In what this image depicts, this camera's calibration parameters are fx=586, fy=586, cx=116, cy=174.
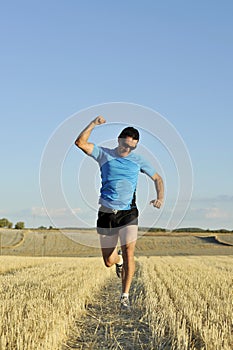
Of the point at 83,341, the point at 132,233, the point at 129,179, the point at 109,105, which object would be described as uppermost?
the point at 109,105

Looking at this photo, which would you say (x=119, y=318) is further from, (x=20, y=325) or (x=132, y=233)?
(x=20, y=325)

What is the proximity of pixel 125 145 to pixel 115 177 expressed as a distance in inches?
17.8

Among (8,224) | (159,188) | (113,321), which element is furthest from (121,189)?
(8,224)

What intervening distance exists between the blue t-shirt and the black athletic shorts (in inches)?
3.1

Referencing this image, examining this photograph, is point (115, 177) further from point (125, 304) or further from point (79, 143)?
point (125, 304)

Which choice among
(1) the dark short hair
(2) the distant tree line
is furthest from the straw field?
(2) the distant tree line

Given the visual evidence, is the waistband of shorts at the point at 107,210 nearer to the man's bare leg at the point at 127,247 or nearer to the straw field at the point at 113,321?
the man's bare leg at the point at 127,247

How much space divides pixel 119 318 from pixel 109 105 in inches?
113

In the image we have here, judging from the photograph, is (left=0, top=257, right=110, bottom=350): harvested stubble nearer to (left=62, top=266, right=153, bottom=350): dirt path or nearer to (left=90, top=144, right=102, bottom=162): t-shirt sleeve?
(left=62, top=266, right=153, bottom=350): dirt path

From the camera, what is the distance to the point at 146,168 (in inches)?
314

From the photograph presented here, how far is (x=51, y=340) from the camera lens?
4879 mm

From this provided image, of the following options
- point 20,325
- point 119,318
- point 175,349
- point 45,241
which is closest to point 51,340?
point 20,325

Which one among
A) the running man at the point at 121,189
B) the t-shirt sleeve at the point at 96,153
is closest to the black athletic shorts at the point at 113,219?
the running man at the point at 121,189

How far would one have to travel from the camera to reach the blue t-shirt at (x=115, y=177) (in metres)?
7.62
